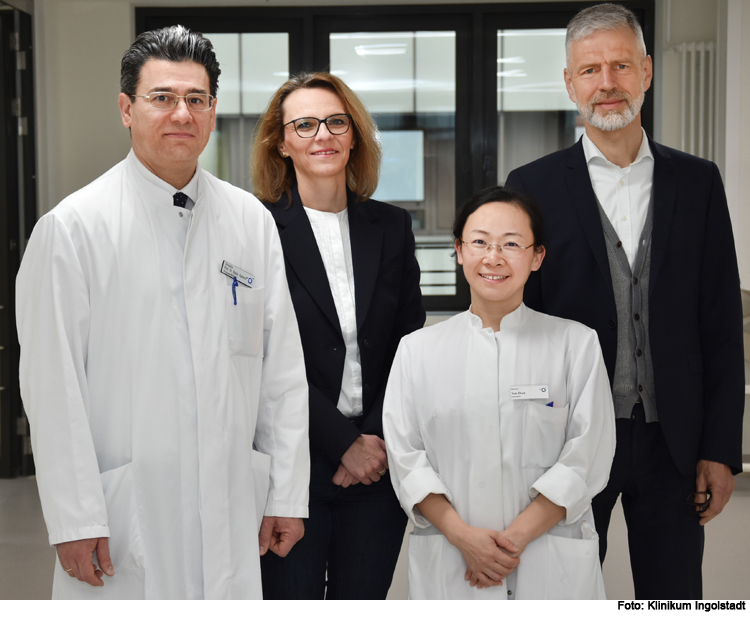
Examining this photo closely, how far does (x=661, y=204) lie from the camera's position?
178 centimetres

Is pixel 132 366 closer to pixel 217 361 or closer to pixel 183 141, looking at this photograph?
pixel 217 361

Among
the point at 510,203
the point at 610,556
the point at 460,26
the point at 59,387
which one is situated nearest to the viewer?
the point at 59,387

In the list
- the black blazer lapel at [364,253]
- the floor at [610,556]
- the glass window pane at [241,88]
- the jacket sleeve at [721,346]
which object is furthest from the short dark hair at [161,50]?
the glass window pane at [241,88]

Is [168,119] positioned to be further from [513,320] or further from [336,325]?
[513,320]

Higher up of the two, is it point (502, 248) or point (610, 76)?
point (610, 76)

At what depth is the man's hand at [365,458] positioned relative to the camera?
1.75m

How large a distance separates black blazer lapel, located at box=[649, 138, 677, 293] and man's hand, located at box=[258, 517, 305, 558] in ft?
3.25

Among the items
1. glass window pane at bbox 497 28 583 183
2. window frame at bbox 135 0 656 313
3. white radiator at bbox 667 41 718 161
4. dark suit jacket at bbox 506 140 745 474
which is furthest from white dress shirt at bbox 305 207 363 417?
white radiator at bbox 667 41 718 161

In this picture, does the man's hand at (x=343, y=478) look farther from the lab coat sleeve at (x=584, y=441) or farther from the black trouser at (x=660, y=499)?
the black trouser at (x=660, y=499)

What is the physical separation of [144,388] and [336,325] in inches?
20.1

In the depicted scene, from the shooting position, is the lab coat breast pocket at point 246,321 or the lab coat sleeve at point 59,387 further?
the lab coat breast pocket at point 246,321

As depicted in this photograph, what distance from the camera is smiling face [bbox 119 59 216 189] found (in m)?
1.48

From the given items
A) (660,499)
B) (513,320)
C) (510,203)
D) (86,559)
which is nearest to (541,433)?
(513,320)

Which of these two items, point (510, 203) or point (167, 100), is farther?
point (510, 203)
